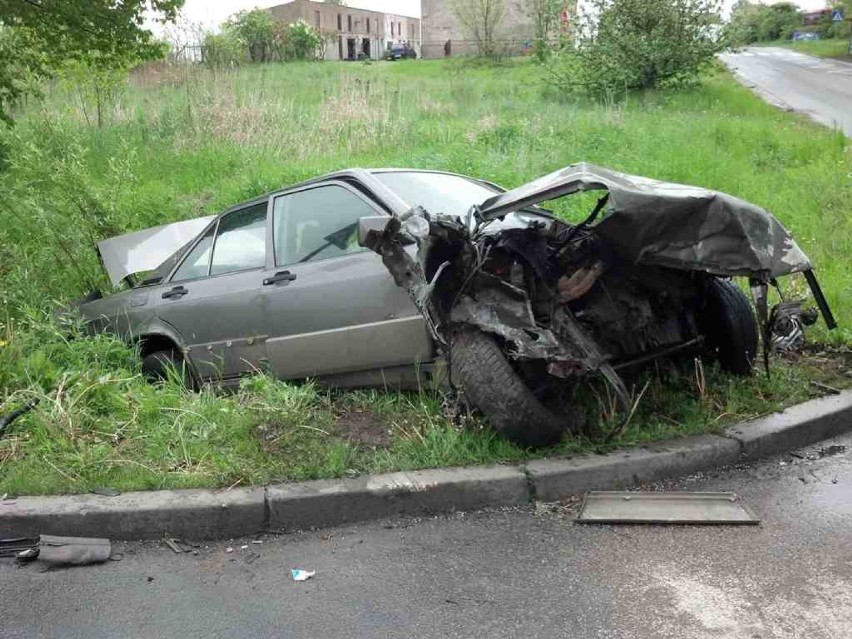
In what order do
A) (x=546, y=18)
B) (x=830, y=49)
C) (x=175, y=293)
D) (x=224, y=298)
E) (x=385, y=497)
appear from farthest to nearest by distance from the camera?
(x=830, y=49) → (x=546, y=18) → (x=175, y=293) → (x=224, y=298) → (x=385, y=497)

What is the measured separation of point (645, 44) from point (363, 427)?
1582cm

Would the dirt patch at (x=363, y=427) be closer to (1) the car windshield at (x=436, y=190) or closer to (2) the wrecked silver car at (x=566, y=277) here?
(2) the wrecked silver car at (x=566, y=277)

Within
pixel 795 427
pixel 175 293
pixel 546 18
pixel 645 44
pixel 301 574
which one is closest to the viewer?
pixel 301 574

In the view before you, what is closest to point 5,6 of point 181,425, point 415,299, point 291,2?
point 181,425

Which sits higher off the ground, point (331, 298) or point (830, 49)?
point (830, 49)

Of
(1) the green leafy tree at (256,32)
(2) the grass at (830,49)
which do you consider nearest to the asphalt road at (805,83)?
(2) the grass at (830,49)

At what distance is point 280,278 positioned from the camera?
199 inches

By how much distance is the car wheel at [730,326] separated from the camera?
454cm

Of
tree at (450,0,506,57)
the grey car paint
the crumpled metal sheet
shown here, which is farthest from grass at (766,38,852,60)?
the crumpled metal sheet

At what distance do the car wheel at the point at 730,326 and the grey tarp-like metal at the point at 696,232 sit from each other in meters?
0.82

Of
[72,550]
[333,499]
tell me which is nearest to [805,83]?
[333,499]

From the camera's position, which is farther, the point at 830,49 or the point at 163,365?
the point at 830,49

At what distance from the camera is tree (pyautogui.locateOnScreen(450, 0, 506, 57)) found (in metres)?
38.3

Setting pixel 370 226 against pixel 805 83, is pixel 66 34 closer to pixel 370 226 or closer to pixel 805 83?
pixel 370 226
